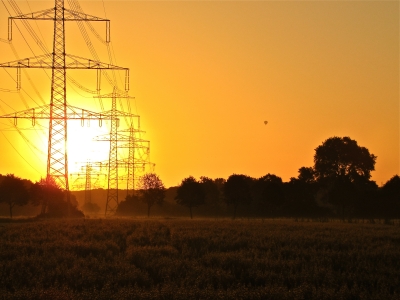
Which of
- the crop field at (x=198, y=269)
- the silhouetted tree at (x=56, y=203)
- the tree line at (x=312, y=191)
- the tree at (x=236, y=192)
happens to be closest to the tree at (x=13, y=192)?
the tree line at (x=312, y=191)

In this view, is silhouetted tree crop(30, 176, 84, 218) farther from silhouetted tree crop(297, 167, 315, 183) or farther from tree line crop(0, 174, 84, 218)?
silhouetted tree crop(297, 167, 315, 183)

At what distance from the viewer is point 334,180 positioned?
3848 inches

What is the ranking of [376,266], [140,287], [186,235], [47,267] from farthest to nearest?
[186,235]
[376,266]
[47,267]
[140,287]

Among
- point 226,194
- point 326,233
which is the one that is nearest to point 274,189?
point 226,194

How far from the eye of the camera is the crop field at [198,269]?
18344 mm

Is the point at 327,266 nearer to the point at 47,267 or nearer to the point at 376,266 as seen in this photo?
the point at 376,266

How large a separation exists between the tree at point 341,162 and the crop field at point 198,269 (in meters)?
65.2

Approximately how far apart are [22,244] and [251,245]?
12.1m

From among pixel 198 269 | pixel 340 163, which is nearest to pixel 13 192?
pixel 340 163

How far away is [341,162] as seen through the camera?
330ft

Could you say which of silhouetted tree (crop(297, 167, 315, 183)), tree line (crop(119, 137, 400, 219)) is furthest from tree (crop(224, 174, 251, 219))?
silhouetted tree (crop(297, 167, 315, 183))

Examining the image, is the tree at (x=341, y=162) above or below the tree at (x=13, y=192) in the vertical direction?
above

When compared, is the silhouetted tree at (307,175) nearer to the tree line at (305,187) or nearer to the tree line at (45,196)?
the tree line at (305,187)

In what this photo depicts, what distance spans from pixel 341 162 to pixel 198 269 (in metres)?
81.3
